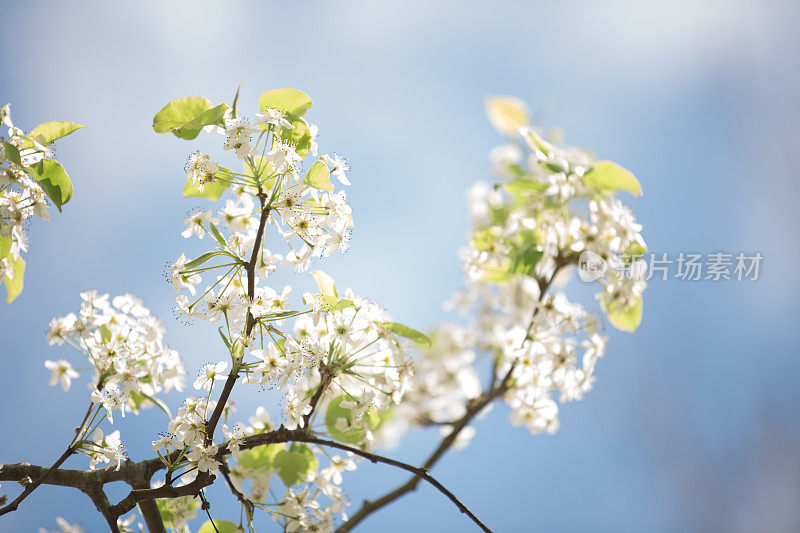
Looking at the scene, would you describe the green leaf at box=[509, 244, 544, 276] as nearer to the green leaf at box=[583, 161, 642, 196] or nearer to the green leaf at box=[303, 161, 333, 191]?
the green leaf at box=[583, 161, 642, 196]

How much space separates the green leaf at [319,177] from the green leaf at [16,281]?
52 centimetres

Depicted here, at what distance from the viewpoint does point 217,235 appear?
0.83 meters

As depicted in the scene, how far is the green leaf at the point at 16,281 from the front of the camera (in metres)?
0.93

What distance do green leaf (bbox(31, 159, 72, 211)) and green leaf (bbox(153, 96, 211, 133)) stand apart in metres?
0.17

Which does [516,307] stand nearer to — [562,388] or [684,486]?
[562,388]

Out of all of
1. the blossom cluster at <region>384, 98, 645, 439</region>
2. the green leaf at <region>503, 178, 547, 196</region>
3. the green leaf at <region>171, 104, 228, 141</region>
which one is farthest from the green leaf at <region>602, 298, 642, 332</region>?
the green leaf at <region>171, 104, 228, 141</region>

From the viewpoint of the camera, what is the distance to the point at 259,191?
810 millimetres

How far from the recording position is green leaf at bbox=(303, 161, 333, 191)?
80cm

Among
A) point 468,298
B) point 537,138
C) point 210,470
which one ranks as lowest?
point 210,470

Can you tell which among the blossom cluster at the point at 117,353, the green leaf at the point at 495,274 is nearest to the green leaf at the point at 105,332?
the blossom cluster at the point at 117,353

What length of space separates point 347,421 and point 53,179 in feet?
1.91

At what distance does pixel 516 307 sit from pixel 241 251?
1.01 meters

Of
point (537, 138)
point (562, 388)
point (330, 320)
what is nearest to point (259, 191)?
point (330, 320)

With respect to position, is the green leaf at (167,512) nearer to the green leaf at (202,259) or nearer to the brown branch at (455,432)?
the brown branch at (455,432)
